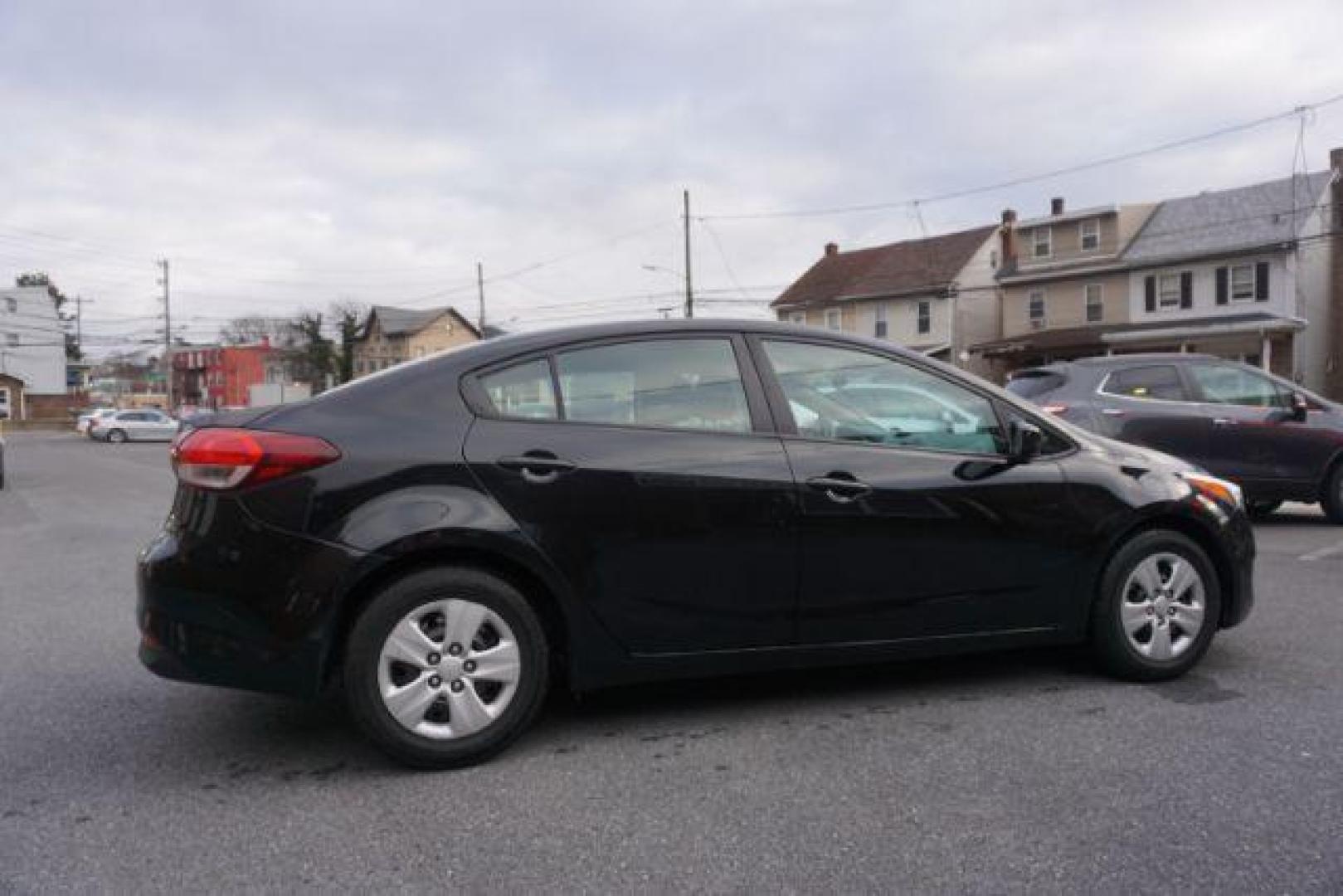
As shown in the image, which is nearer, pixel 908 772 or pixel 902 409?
pixel 908 772

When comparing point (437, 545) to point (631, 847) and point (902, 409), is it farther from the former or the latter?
point (902, 409)

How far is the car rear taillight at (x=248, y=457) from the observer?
323cm

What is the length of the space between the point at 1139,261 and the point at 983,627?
33938 millimetres

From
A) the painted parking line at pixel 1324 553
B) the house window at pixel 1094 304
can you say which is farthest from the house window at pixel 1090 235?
the painted parking line at pixel 1324 553

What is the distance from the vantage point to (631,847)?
2.77 m

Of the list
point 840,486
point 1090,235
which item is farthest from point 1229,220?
point 840,486

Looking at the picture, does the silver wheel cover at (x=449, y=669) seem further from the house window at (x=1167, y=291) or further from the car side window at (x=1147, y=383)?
the house window at (x=1167, y=291)

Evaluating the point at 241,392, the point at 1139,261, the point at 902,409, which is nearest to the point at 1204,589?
the point at 902,409

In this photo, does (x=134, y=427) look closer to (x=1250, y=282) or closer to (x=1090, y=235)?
(x=1090, y=235)

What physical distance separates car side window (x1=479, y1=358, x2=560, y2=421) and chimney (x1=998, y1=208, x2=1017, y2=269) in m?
39.1

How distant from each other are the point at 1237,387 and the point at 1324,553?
2100mm

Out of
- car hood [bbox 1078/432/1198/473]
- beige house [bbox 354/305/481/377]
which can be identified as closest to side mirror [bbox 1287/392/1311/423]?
car hood [bbox 1078/432/1198/473]

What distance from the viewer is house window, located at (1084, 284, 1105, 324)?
35344 mm

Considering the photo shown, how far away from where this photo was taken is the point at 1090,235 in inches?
1412
